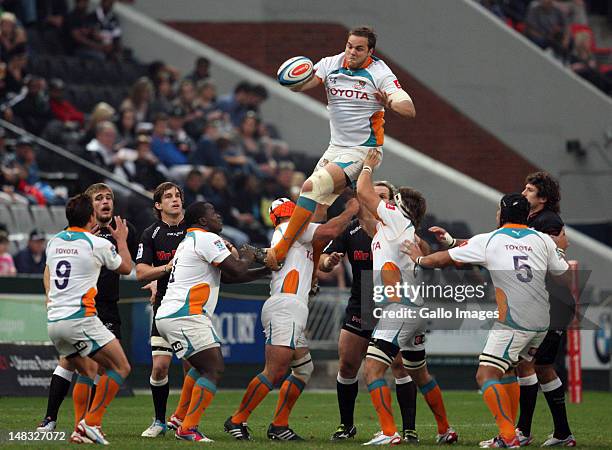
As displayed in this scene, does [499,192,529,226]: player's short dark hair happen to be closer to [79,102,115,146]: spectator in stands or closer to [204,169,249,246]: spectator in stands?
[204,169,249,246]: spectator in stands

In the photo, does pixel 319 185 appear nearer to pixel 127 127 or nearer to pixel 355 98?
pixel 355 98

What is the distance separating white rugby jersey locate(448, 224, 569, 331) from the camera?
420 inches

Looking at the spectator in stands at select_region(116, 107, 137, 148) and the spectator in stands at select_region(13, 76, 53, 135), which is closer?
the spectator in stands at select_region(13, 76, 53, 135)

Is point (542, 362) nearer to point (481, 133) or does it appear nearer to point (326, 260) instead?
point (326, 260)

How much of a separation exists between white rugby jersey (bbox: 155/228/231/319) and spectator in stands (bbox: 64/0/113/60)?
47.9ft

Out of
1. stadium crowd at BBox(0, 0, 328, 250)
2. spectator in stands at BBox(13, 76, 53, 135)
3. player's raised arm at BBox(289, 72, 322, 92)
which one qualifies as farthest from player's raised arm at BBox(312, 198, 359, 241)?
spectator in stands at BBox(13, 76, 53, 135)

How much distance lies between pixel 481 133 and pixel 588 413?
1220 centimetres

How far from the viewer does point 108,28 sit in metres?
25.5

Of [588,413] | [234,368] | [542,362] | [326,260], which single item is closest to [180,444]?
[326,260]

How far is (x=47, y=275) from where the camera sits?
1136 centimetres

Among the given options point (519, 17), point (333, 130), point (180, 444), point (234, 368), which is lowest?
point (234, 368)

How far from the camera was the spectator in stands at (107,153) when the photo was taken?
2114 centimetres

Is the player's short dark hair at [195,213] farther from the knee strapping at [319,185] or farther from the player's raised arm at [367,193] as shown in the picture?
the player's raised arm at [367,193]

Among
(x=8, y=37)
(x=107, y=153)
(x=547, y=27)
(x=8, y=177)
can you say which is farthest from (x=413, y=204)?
(x=547, y=27)
